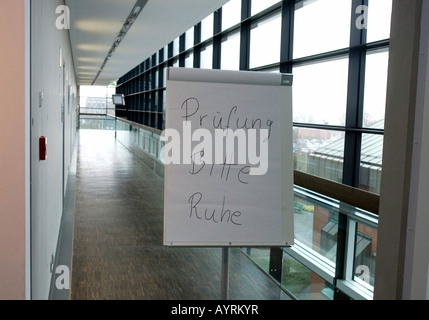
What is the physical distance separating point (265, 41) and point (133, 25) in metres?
2.80

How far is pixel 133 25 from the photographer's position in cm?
966

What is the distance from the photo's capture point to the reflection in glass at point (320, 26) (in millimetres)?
6219

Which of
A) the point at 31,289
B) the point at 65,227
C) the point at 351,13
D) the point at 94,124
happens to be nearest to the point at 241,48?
the point at 351,13

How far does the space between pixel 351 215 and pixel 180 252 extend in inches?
109

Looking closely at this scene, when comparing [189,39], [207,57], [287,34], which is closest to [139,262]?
[287,34]

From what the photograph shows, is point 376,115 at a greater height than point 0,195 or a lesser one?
greater

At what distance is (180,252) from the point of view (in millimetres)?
5234

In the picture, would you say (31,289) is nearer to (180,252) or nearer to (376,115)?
(180,252)

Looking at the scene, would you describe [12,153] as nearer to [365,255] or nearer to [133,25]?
[365,255]

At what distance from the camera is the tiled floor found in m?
4.09

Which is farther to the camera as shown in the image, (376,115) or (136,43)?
(136,43)

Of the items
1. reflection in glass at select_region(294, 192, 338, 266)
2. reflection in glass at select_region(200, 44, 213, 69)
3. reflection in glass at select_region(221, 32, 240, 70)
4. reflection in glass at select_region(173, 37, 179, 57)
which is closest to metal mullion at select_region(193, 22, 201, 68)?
reflection in glass at select_region(200, 44, 213, 69)

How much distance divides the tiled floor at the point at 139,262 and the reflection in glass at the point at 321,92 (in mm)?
2425

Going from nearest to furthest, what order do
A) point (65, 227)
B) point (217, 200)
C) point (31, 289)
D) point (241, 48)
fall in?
1. point (31, 289)
2. point (217, 200)
3. point (65, 227)
4. point (241, 48)
